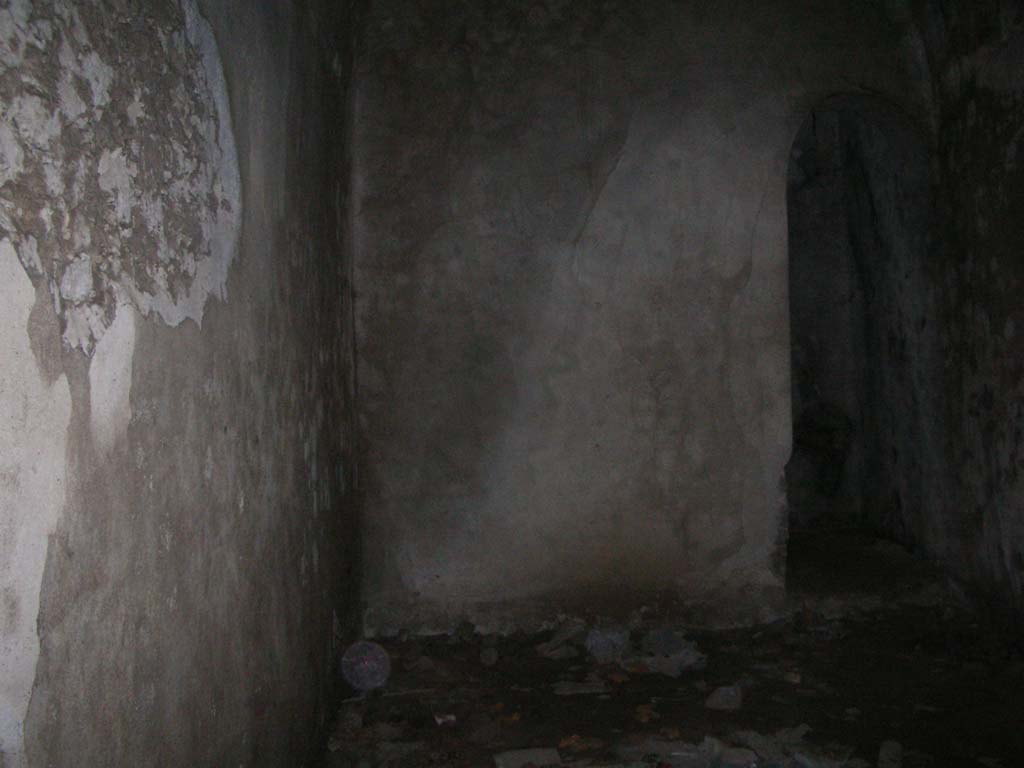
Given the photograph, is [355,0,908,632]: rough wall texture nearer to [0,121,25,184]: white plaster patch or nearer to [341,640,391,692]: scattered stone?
[341,640,391,692]: scattered stone

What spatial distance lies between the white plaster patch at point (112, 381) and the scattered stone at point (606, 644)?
2593mm

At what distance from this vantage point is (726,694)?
316cm

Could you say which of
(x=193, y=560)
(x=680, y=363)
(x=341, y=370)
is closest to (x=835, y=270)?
(x=680, y=363)

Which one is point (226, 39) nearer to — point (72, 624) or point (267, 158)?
point (267, 158)

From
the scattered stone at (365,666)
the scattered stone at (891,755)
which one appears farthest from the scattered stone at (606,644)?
the scattered stone at (891,755)

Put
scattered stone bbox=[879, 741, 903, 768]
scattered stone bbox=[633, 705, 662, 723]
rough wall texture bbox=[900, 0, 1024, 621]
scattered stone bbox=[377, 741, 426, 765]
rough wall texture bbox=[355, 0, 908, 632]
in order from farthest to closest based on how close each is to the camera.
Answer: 1. rough wall texture bbox=[355, 0, 908, 632]
2. rough wall texture bbox=[900, 0, 1024, 621]
3. scattered stone bbox=[633, 705, 662, 723]
4. scattered stone bbox=[377, 741, 426, 765]
5. scattered stone bbox=[879, 741, 903, 768]

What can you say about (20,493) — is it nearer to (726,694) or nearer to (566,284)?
(726,694)

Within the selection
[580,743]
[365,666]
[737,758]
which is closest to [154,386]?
[580,743]

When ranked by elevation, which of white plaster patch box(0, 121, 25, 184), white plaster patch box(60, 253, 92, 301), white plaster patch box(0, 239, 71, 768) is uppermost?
white plaster patch box(0, 121, 25, 184)

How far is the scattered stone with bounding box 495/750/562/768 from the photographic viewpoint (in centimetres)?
275

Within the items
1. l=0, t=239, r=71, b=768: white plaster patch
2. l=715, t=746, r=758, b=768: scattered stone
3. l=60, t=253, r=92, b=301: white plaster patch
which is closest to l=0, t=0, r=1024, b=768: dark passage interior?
l=715, t=746, r=758, b=768: scattered stone

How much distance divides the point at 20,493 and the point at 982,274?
3.66 meters

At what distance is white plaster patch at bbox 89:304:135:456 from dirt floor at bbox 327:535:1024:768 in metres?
1.78

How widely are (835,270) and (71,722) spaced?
17.3ft
